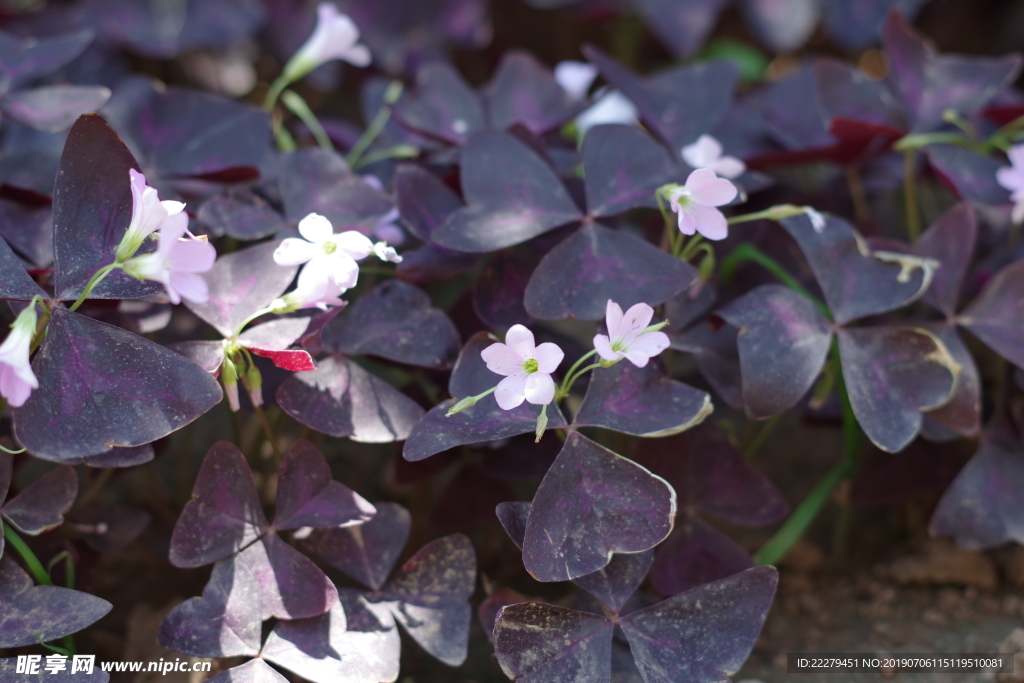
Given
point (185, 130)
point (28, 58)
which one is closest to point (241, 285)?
point (185, 130)

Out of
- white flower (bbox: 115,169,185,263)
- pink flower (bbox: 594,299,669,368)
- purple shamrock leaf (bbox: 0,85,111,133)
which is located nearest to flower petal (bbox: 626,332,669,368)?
pink flower (bbox: 594,299,669,368)

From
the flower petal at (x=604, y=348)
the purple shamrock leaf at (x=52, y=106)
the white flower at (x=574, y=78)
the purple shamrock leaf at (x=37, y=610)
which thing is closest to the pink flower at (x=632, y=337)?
the flower petal at (x=604, y=348)

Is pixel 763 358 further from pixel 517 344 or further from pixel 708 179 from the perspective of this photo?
pixel 517 344

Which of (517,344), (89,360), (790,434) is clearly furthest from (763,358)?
(89,360)

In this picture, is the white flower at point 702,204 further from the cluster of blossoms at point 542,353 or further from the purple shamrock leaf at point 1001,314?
the purple shamrock leaf at point 1001,314

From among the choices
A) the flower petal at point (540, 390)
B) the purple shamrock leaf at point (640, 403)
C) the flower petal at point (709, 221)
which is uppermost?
the flower petal at point (709, 221)

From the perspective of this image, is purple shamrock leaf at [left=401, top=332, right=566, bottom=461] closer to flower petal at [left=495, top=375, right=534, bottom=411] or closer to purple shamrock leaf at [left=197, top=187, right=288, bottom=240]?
flower petal at [left=495, top=375, right=534, bottom=411]

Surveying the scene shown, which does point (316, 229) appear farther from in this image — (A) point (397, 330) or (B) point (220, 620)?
(B) point (220, 620)
